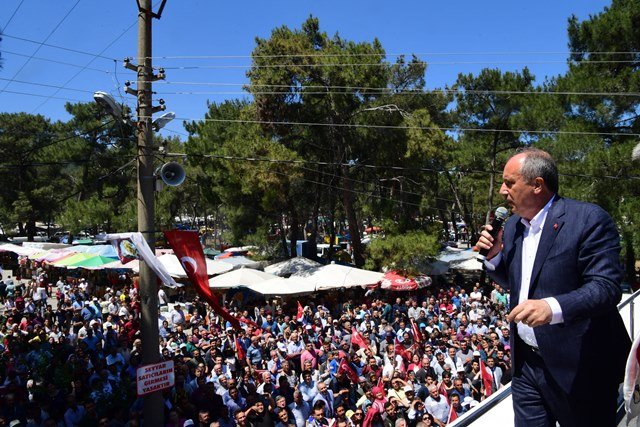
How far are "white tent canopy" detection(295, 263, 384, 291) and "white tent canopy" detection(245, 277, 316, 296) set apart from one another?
50cm

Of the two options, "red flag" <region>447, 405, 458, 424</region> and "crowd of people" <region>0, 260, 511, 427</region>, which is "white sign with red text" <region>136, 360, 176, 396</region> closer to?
"crowd of people" <region>0, 260, 511, 427</region>

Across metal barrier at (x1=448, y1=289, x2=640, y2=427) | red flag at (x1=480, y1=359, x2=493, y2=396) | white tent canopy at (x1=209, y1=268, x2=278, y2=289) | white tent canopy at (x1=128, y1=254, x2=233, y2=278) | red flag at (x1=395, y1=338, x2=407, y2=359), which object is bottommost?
red flag at (x1=480, y1=359, x2=493, y2=396)

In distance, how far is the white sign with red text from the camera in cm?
728

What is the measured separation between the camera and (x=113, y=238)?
7805 mm

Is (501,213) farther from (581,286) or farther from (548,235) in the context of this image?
(581,286)

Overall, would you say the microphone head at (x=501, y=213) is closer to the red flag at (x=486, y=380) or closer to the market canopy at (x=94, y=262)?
the red flag at (x=486, y=380)

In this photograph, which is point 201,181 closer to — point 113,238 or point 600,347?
point 113,238

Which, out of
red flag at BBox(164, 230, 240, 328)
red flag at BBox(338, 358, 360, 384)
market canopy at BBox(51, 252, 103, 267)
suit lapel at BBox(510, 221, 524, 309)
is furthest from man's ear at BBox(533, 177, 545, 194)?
market canopy at BBox(51, 252, 103, 267)

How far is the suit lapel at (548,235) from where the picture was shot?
2.02 metres

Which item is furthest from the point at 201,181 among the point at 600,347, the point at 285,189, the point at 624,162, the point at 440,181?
the point at 600,347

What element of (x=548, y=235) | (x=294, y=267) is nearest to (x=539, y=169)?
(x=548, y=235)

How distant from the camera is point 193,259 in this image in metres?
8.17

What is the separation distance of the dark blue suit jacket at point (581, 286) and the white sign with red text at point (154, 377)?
632 centimetres

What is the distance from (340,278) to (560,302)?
17193 mm
